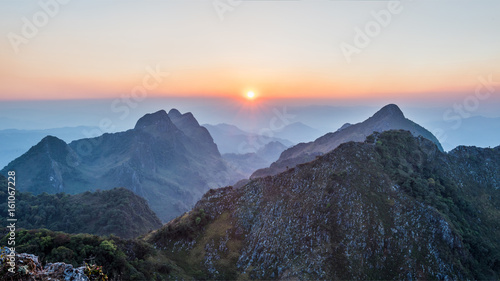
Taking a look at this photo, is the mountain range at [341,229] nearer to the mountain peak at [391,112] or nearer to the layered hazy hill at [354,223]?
the layered hazy hill at [354,223]

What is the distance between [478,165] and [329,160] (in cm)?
4610

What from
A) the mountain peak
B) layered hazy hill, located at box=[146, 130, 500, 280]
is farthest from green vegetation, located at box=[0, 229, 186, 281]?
the mountain peak

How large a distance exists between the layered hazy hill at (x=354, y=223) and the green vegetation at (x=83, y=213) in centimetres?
5620

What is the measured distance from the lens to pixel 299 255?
45.5 meters

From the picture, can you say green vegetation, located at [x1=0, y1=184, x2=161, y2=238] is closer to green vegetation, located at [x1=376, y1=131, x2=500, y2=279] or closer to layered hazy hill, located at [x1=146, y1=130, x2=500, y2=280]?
layered hazy hill, located at [x1=146, y1=130, x2=500, y2=280]

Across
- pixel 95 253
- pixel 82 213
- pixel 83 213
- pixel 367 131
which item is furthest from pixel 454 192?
pixel 82 213

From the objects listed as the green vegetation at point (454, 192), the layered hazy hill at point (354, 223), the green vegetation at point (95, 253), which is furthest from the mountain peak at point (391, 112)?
the green vegetation at point (95, 253)

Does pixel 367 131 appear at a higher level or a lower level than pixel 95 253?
higher

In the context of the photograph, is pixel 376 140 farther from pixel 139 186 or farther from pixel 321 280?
pixel 139 186

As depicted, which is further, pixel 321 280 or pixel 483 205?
pixel 483 205

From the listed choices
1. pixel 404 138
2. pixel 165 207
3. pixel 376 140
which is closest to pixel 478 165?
pixel 404 138

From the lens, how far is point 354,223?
4694 cm

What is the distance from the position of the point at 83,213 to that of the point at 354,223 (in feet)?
340

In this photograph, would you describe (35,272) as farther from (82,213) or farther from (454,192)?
(82,213)
